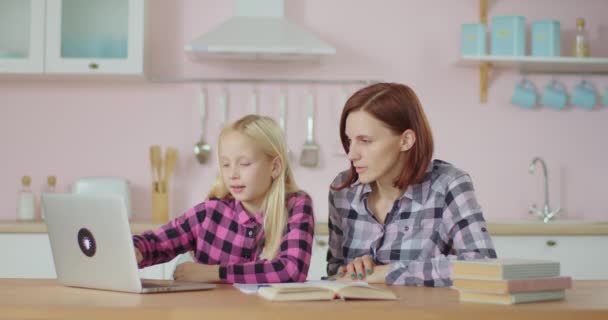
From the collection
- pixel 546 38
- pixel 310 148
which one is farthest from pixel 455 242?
pixel 546 38

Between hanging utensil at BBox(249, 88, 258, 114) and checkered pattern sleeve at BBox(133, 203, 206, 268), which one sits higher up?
hanging utensil at BBox(249, 88, 258, 114)

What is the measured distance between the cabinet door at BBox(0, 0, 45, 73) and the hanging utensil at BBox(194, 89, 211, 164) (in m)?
0.68

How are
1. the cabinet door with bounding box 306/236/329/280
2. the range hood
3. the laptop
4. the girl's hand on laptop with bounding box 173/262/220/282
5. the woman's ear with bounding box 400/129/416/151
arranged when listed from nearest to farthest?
1. the laptop
2. the girl's hand on laptop with bounding box 173/262/220/282
3. the woman's ear with bounding box 400/129/416/151
4. the cabinet door with bounding box 306/236/329/280
5. the range hood

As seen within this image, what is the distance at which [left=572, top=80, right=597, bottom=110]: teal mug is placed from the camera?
13.1 ft

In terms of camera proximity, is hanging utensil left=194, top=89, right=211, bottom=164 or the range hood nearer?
the range hood

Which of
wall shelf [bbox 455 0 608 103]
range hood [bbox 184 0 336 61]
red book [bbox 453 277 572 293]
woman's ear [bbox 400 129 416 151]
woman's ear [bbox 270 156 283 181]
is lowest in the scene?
red book [bbox 453 277 572 293]

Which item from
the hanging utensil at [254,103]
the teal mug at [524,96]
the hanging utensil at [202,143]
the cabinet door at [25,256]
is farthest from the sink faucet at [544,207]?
the cabinet door at [25,256]

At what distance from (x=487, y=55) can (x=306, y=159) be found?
2.92 ft

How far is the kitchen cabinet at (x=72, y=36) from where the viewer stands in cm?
366

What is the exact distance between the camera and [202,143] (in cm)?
394

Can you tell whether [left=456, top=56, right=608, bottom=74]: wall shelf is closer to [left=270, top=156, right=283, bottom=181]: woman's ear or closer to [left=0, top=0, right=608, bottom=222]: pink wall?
[left=0, top=0, right=608, bottom=222]: pink wall

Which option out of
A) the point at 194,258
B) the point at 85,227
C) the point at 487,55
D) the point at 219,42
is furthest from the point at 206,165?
the point at 85,227

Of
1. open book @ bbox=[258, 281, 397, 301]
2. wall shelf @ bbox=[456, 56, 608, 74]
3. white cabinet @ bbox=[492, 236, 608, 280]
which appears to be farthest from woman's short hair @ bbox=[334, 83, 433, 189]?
wall shelf @ bbox=[456, 56, 608, 74]

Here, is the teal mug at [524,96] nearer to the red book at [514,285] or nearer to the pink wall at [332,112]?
the pink wall at [332,112]
